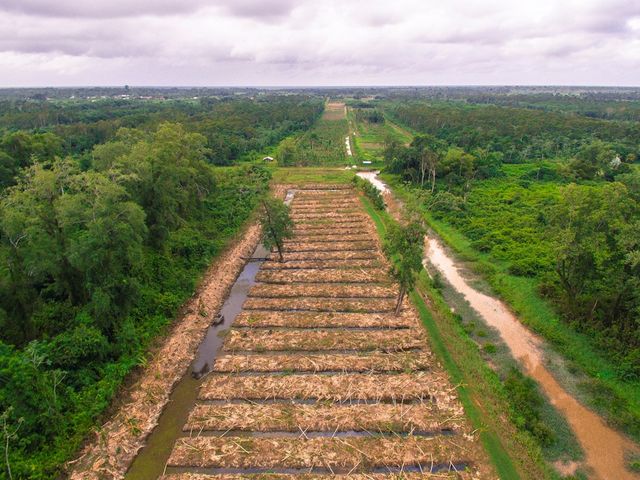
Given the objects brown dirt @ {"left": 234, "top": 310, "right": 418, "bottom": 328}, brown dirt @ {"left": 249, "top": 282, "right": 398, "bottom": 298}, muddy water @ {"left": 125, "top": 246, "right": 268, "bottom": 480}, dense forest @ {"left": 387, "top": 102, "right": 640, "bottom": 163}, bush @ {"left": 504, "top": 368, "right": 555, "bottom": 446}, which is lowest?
muddy water @ {"left": 125, "top": 246, "right": 268, "bottom": 480}

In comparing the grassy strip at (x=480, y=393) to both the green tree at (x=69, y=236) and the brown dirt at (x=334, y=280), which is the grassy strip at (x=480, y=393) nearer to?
the brown dirt at (x=334, y=280)

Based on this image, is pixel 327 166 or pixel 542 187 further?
pixel 327 166

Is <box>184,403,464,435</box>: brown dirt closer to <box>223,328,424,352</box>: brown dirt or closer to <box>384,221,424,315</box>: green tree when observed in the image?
<box>223,328,424,352</box>: brown dirt

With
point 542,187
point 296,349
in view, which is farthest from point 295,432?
point 542,187

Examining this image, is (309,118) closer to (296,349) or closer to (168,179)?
(168,179)

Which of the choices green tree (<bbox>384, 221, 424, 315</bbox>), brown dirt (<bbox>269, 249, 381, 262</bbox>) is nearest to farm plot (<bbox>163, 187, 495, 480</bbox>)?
green tree (<bbox>384, 221, 424, 315</bbox>)

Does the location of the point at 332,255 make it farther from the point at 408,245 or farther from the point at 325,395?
the point at 325,395
